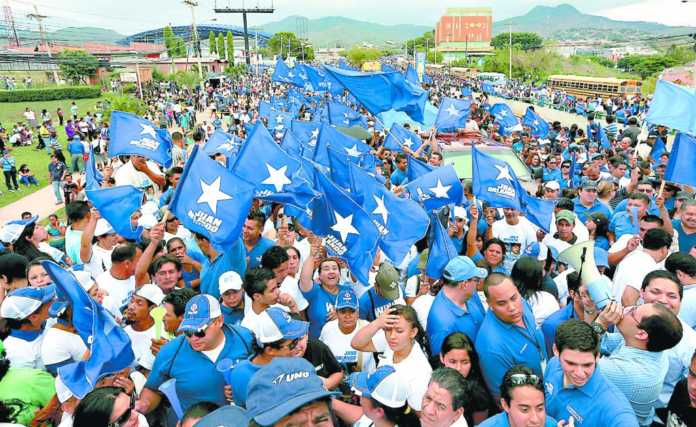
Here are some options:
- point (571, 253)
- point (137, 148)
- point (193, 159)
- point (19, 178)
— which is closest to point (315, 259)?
point (193, 159)

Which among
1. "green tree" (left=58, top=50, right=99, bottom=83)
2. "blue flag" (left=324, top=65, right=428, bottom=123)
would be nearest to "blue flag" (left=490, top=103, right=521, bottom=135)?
"blue flag" (left=324, top=65, right=428, bottom=123)

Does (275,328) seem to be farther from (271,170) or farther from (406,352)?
(271,170)

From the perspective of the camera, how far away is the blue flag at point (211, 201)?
15.4ft

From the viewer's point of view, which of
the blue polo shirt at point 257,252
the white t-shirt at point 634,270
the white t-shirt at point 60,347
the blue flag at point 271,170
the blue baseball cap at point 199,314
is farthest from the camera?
the blue flag at point 271,170

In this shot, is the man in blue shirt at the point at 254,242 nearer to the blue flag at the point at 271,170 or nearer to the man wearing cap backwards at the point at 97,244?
the blue flag at the point at 271,170

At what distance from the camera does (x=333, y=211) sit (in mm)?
4895

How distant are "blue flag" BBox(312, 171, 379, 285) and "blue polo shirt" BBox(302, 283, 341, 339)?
0.98 feet

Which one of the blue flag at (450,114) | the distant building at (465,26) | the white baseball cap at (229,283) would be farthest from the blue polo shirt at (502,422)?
the distant building at (465,26)

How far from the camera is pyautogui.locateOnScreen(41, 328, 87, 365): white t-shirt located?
146 inches

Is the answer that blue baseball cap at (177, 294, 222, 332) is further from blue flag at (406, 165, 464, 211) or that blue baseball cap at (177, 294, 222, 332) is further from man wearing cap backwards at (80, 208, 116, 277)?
blue flag at (406, 165, 464, 211)

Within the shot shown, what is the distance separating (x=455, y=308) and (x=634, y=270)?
1.88 metres

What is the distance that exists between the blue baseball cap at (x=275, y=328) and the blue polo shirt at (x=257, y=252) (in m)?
2.14

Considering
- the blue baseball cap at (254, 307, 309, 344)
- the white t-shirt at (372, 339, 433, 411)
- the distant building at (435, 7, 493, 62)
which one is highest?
the distant building at (435, 7, 493, 62)

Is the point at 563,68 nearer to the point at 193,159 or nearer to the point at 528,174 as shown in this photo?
the point at 528,174
